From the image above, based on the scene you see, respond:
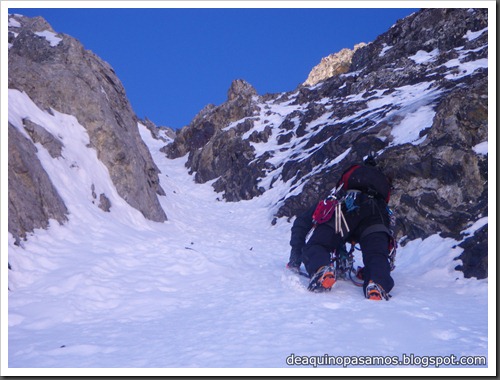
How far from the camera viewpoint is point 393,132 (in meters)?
17.4

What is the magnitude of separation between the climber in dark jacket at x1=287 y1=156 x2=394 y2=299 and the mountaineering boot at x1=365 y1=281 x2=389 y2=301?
23 centimetres

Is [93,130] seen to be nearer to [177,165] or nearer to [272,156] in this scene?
[272,156]

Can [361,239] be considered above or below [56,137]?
below

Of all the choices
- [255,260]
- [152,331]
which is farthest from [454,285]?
[152,331]

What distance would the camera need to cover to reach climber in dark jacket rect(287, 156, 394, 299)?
6520mm

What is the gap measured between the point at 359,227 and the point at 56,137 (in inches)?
366

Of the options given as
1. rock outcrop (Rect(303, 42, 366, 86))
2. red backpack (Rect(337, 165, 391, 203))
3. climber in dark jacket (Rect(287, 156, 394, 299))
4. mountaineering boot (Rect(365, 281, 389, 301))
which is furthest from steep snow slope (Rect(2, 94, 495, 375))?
rock outcrop (Rect(303, 42, 366, 86))

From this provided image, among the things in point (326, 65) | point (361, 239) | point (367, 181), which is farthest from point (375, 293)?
point (326, 65)

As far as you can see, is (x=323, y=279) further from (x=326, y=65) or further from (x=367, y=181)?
(x=326, y=65)

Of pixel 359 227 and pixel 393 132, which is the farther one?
pixel 393 132

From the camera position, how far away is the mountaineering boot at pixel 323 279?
6.29 meters

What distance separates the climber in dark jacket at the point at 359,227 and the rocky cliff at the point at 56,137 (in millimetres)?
5258

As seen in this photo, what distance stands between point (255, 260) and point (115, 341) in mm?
5408

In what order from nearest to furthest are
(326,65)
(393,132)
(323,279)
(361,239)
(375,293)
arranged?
(375,293), (323,279), (361,239), (393,132), (326,65)
